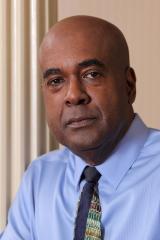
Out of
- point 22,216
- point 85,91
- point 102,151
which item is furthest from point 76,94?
point 22,216

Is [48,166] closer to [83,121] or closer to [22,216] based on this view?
[22,216]

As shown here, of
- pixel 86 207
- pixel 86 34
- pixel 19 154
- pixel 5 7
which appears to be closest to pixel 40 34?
pixel 5 7

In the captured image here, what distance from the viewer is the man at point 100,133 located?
934 mm

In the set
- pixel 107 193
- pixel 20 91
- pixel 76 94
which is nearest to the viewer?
pixel 76 94

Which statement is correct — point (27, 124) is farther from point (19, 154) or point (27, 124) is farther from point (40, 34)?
point (40, 34)

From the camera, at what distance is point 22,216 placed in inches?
45.3

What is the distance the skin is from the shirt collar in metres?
0.05

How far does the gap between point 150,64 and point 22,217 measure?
75 cm

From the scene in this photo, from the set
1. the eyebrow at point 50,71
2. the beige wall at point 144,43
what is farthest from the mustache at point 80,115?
the beige wall at point 144,43

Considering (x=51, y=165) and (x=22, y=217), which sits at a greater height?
(x=51, y=165)

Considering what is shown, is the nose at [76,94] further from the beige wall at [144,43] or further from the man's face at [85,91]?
the beige wall at [144,43]

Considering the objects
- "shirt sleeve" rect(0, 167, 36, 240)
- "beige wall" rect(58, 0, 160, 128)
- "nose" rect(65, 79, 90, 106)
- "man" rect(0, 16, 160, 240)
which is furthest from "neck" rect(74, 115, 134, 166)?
"beige wall" rect(58, 0, 160, 128)

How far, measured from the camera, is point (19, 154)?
1131mm

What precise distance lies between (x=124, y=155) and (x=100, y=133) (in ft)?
0.42
